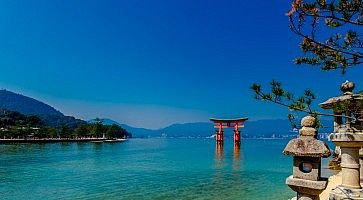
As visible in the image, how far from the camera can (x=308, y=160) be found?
3.88 m

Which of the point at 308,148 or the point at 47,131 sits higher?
the point at 308,148

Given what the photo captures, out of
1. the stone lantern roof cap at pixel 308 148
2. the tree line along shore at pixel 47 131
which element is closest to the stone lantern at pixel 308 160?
the stone lantern roof cap at pixel 308 148

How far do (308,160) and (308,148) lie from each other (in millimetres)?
155

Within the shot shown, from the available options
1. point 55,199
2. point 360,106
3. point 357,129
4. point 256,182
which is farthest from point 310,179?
point 256,182

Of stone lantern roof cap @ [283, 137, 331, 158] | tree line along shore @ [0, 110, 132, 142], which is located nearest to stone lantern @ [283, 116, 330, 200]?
stone lantern roof cap @ [283, 137, 331, 158]

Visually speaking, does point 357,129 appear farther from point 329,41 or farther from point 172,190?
point 172,190

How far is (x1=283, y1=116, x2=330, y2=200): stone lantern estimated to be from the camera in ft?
12.4

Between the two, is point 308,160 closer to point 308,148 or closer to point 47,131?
point 308,148

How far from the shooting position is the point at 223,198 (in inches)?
542

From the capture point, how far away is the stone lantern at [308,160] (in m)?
3.77

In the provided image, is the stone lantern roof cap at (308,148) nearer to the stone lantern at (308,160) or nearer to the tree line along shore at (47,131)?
the stone lantern at (308,160)

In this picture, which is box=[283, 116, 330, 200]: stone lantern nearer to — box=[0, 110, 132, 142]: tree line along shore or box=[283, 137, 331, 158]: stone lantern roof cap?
box=[283, 137, 331, 158]: stone lantern roof cap

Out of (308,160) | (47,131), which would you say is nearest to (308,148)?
(308,160)

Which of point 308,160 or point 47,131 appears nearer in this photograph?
point 308,160
